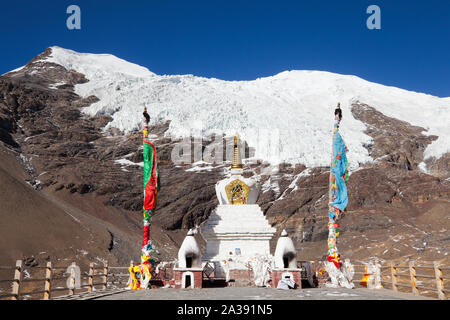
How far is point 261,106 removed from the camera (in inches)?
3878

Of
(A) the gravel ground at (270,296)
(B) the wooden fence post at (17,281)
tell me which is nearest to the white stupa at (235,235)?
(A) the gravel ground at (270,296)

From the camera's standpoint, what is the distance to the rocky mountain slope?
45.9m

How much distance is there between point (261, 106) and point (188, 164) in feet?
98.4

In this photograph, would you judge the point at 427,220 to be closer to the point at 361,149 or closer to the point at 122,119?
the point at 361,149

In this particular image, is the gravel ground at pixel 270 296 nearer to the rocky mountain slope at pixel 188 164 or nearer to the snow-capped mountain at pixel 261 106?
the rocky mountain slope at pixel 188 164

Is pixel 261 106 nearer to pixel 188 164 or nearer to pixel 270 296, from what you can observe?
pixel 188 164

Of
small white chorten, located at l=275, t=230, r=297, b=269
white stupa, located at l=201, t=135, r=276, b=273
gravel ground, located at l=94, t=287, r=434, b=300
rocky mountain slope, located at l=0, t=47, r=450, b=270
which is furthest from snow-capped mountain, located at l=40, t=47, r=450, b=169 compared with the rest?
gravel ground, located at l=94, t=287, r=434, b=300

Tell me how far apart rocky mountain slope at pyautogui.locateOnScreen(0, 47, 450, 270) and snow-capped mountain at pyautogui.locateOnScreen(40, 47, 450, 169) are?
1.37 ft

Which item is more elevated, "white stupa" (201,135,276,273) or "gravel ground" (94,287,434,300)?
"white stupa" (201,135,276,273)

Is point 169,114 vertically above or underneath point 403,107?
underneath

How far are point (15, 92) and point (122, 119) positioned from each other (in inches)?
769

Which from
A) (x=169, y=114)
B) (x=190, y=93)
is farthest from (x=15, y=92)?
(x=190, y=93)

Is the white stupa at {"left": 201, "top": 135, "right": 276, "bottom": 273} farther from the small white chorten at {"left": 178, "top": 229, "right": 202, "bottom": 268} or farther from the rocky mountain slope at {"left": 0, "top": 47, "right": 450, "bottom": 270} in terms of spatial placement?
the rocky mountain slope at {"left": 0, "top": 47, "right": 450, "bottom": 270}
